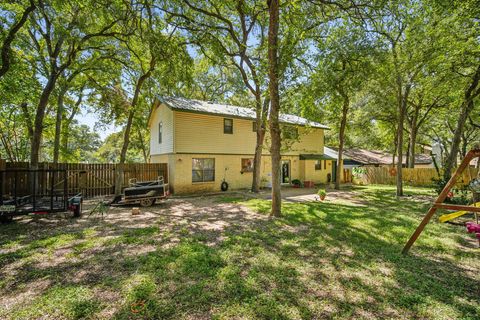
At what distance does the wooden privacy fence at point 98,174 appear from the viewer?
11.6 metres

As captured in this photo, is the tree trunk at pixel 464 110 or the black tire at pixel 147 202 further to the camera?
the black tire at pixel 147 202

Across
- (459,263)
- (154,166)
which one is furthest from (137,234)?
(154,166)

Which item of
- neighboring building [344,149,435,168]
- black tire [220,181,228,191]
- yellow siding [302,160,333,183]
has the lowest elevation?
black tire [220,181,228,191]

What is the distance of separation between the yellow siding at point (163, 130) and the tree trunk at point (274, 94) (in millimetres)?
7633

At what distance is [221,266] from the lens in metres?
3.93

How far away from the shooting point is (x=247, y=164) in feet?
52.2

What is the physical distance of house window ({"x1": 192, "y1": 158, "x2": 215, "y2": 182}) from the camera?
1377 centimetres

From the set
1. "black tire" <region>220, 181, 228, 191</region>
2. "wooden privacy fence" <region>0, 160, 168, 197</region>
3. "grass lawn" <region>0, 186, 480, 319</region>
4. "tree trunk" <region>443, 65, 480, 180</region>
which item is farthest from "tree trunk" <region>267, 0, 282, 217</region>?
"tree trunk" <region>443, 65, 480, 180</region>

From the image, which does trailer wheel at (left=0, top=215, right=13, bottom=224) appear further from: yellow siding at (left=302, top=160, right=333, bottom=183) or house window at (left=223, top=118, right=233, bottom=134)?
yellow siding at (left=302, top=160, right=333, bottom=183)

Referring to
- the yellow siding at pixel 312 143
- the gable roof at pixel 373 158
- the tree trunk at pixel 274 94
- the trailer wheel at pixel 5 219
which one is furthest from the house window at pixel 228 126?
the gable roof at pixel 373 158

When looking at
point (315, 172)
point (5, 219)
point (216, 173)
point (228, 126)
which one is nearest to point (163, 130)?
point (228, 126)

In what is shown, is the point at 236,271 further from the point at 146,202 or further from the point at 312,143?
the point at 312,143

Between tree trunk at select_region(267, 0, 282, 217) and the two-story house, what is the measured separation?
3.85 m

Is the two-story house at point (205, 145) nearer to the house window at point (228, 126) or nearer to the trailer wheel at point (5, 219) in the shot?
the house window at point (228, 126)
